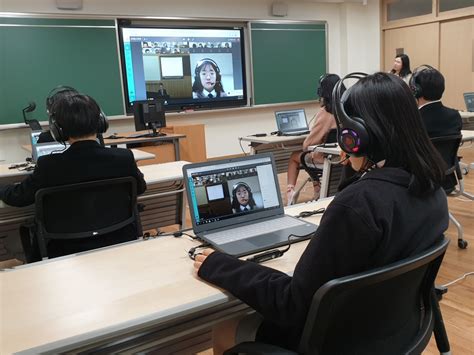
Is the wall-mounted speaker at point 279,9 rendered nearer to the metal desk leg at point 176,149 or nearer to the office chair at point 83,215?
the metal desk leg at point 176,149

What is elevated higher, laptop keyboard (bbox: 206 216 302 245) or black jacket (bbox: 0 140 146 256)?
black jacket (bbox: 0 140 146 256)

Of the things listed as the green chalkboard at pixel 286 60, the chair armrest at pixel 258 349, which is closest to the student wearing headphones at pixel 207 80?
the green chalkboard at pixel 286 60

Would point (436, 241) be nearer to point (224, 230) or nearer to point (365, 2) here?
point (224, 230)

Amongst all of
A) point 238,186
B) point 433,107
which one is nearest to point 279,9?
point 433,107

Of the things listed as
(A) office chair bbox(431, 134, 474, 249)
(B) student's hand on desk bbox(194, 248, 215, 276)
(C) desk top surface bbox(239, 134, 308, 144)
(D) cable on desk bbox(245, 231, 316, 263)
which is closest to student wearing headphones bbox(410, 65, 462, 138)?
(A) office chair bbox(431, 134, 474, 249)

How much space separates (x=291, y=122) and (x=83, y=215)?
11.4 ft

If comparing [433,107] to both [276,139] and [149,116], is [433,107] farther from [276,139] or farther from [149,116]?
[149,116]

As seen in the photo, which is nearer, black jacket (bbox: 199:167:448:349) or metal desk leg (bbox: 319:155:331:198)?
black jacket (bbox: 199:167:448:349)

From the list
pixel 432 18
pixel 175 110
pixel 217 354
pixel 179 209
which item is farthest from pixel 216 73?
pixel 217 354

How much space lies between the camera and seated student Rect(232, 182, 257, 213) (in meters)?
1.70

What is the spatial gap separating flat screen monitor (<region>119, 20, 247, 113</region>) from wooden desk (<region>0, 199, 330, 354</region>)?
Answer: 547 centimetres

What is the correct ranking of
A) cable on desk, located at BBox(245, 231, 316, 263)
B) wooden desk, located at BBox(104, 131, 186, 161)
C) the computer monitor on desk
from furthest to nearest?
the computer monitor on desk
wooden desk, located at BBox(104, 131, 186, 161)
cable on desk, located at BBox(245, 231, 316, 263)

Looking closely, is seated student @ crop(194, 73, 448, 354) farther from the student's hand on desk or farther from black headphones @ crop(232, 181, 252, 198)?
black headphones @ crop(232, 181, 252, 198)

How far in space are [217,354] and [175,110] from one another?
590cm
